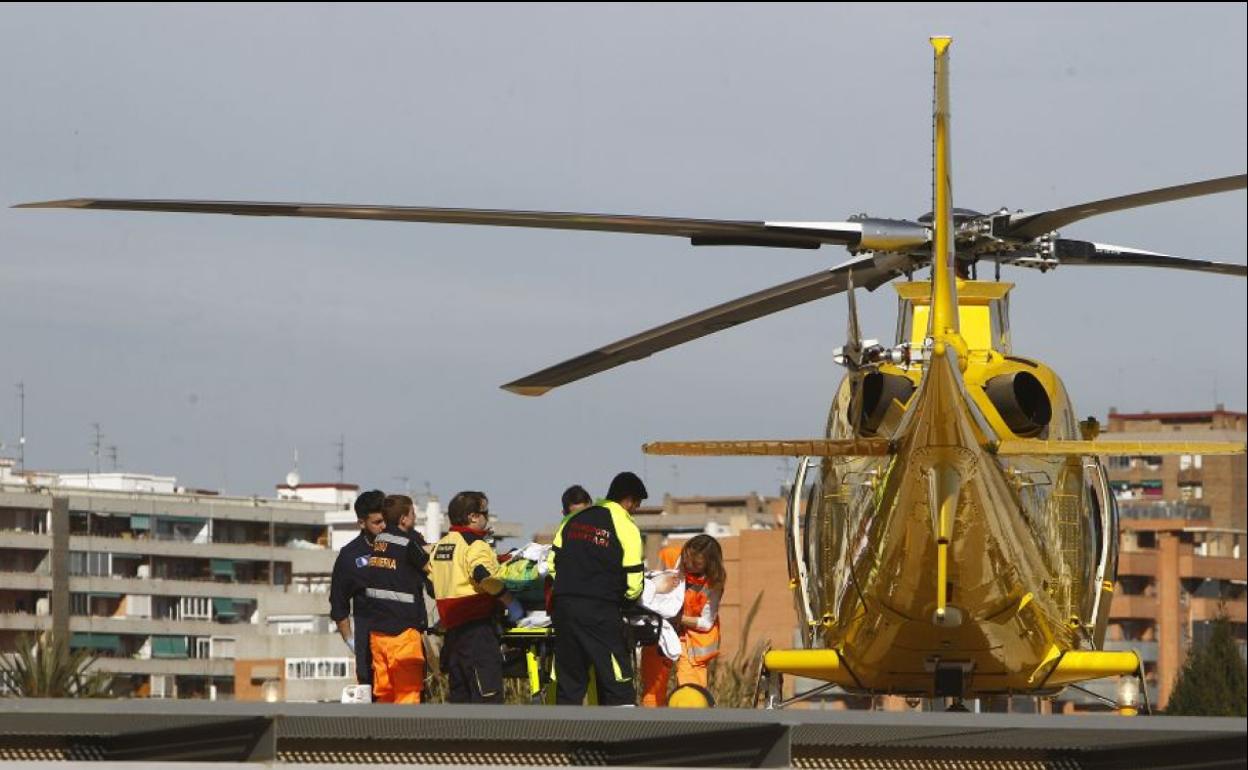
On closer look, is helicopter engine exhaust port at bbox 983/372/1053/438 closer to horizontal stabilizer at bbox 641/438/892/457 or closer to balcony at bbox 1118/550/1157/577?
horizontal stabilizer at bbox 641/438/892/457

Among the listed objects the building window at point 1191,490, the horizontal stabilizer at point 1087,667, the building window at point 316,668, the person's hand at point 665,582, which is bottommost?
the building window at point 316,668

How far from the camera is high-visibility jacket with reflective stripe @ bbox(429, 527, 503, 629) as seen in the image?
13.5 meters

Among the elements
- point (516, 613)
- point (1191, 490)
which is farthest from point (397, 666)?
point (1191, 490)

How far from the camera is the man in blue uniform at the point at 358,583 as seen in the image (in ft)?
45.2

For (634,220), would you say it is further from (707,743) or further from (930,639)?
(707,743)

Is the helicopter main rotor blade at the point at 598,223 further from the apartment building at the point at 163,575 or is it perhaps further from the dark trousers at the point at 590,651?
the apartment building at the point at 163,575

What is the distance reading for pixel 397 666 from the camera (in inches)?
540

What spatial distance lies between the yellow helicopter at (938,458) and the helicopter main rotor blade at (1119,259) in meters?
0.02

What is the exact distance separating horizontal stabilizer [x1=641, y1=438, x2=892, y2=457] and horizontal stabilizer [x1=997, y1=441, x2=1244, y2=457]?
26.5 inches

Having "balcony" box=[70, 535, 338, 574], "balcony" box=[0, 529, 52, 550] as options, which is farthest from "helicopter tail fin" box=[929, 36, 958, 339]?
"balcony" box=[70, 535, 338, 574]

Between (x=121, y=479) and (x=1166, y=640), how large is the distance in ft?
199

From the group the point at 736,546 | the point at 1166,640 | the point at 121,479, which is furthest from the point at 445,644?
the point at 121,479

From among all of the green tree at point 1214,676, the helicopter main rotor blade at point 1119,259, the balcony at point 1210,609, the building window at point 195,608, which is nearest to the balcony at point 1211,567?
the balcony at point 1210,609

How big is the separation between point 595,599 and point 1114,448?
9.21 ft
